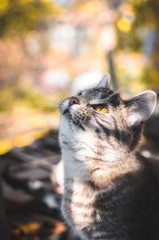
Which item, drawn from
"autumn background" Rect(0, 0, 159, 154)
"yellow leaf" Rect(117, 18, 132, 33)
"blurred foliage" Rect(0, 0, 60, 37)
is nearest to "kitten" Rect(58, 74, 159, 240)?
"autumn background" Rect(0, 0, 159, 154)

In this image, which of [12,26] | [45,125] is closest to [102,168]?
[45,125]

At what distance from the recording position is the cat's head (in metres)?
1.46

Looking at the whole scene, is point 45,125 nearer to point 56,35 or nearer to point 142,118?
point 142,118

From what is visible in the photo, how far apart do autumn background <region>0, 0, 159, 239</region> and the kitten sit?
0.35 metres

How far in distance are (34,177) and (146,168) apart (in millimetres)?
1149

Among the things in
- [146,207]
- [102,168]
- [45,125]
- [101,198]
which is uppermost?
[102,168]

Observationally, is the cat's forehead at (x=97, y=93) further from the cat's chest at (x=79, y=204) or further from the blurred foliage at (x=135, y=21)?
the blurred foliage at (x=135, y=21)

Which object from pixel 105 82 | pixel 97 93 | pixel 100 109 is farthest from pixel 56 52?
pixel 100 109

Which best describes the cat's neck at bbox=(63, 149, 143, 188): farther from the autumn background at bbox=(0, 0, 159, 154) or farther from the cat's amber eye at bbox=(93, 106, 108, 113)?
the autumn background at bbox=(0, 0, 159, 154)

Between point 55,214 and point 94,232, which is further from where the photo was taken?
point 55,214

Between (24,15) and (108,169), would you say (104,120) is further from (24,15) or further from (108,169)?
(24,15)

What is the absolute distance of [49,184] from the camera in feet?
7.47

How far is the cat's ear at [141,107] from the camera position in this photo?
1.42 m

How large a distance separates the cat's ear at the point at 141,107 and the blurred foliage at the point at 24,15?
4600mm
